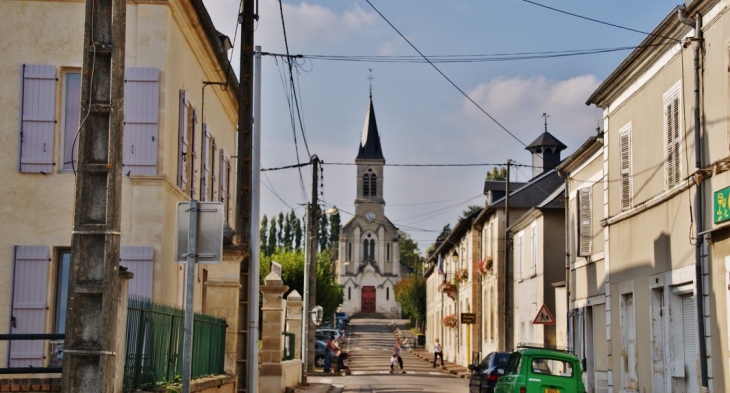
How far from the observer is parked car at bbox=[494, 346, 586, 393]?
17469 millimetres

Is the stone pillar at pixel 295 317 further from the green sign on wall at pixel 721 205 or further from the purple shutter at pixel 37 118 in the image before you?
the green sign on wall at pixel 721 205

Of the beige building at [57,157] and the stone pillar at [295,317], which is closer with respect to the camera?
the beige building at [57,157]

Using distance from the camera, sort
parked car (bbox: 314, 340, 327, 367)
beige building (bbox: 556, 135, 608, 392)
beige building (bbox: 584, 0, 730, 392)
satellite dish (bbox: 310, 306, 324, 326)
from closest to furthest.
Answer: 1. beige building (bbox: 584, 0, 730, 392)
2. beige building (bbox: 556, 135, 608, 392)
3. satellite dish (bbox: 310, 306, 324, 326)
4. parked car (bbox: 314, 340, 327, 367)

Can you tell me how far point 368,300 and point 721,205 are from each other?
120 m

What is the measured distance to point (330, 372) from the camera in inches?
1788

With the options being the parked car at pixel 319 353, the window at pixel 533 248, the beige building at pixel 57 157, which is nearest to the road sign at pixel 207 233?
the beige building at pixel 57 157

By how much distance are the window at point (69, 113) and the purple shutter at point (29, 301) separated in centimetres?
170

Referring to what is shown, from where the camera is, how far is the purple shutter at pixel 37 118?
58.3 ft

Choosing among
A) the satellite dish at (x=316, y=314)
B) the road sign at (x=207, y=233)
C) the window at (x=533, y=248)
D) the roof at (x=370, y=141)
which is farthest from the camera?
the roof at (x=370, y=141)

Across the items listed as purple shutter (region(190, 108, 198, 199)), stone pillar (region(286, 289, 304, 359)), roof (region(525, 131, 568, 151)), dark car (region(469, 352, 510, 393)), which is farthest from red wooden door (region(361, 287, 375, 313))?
purple shutter (region(190, 108, 198, 199))

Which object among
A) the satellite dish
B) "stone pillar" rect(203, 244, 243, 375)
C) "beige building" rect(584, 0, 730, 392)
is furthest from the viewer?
the satellite dish

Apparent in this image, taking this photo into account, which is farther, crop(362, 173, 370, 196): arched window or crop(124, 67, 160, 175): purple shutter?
crop(362, 173, 370, 196): arched window

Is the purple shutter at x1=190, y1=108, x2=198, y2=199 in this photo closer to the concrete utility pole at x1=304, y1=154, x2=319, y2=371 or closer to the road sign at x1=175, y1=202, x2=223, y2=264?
the road sign at x1=175, y1=202, x2=223, y2=264

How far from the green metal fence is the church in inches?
4520
